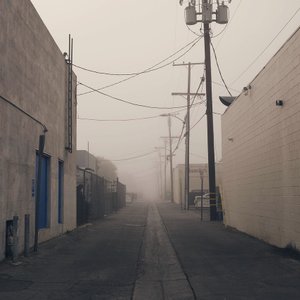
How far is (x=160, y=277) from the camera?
980 cm

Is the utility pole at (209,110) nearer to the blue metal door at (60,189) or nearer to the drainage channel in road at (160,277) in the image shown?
the blue metal door at (60,189)

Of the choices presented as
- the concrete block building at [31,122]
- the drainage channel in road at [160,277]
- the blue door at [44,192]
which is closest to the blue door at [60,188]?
the concrete block building at [31,122]

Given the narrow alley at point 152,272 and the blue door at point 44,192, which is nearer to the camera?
the narrow alley at point 152,272

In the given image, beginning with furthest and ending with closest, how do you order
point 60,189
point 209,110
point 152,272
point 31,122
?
1. point 209,110
2. point 60,189
3. point 31,122
4. point 152,272

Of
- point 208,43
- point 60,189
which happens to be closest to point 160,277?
point 60,189

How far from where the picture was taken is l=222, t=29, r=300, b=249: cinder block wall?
41.0ft

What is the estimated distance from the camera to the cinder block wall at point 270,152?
12484 millimetres

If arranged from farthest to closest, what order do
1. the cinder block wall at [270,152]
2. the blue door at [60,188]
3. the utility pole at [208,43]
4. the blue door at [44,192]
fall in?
1. the utility pole at [208,43]
2. the blue door at [60,188]
3. the blue door at [44,192]
4. the cinder block wall at [270,152]

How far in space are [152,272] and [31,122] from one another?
17.8 feet

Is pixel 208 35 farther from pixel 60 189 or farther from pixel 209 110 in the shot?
pixel 60 189

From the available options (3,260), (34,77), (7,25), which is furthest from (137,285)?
(34,77)

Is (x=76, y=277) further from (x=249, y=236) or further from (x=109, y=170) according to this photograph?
(x=109, y=170)

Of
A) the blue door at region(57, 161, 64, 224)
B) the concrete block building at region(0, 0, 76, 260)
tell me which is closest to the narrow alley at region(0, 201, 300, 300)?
the concrete block building at region(0, 0, 76, 260)

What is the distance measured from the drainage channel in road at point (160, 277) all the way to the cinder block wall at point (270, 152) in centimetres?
300
